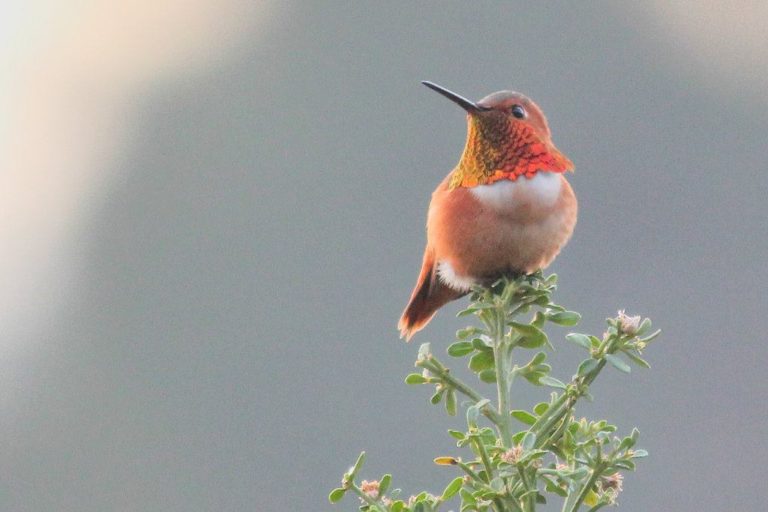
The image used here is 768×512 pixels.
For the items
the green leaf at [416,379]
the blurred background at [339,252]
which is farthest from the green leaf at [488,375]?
the blurred background at [339,252]

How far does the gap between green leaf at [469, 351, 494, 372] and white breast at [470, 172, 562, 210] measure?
804mm

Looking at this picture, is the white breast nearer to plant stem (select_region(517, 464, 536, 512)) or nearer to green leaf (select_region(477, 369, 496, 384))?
green leaf (select_region(477, 369, 496, 384))

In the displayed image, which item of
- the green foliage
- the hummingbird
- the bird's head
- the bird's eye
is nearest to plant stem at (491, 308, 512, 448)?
the green foliage

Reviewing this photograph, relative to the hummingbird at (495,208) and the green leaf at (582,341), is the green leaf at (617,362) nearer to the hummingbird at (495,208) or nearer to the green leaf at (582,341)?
the green leaf at (582,341)

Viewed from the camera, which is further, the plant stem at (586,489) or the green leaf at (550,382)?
the green leaf at (550,382)

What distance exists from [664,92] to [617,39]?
164 inches

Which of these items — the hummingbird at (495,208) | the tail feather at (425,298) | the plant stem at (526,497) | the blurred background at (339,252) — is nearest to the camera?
the plant stem at (526,497)

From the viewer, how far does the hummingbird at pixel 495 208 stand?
3121 mm

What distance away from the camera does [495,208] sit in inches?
125

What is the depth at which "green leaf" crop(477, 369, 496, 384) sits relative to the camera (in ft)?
7.86

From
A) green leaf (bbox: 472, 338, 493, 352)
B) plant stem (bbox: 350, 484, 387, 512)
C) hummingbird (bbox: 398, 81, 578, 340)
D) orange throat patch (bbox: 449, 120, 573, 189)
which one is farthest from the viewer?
orange throat patch (bbox: 449, 120, 573, 189)

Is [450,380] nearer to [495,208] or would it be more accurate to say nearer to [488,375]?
[488,375]

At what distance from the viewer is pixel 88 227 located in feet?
105

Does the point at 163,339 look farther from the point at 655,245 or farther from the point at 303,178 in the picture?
the point at 655,245
